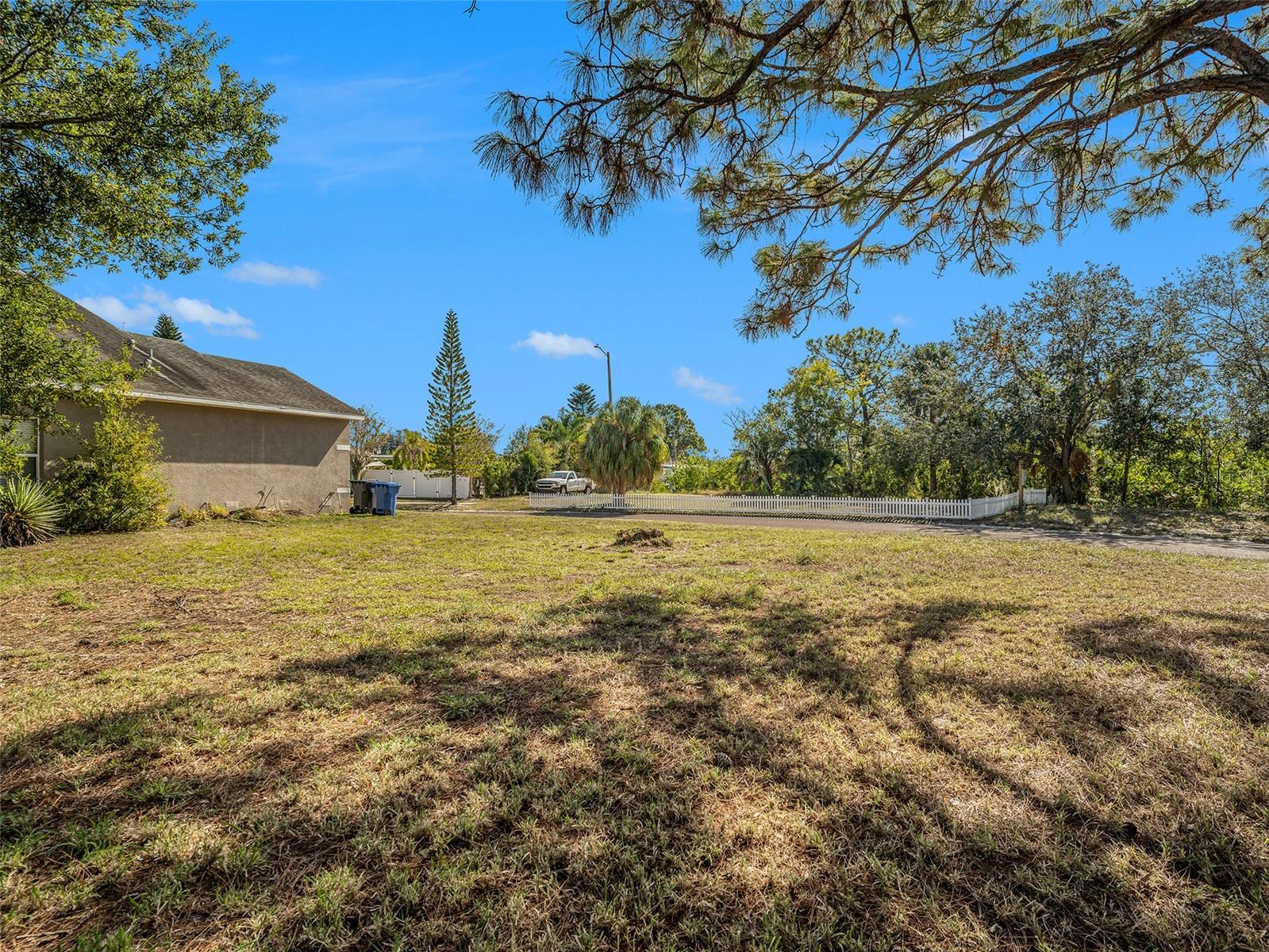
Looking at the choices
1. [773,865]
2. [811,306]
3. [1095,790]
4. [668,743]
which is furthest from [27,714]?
[811,306]

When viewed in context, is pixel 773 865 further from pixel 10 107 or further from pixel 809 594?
pixel 10 107

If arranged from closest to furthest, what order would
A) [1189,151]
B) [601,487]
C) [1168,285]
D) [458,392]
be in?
[1189,151] → [1168,285] → [601,487] → [458,392]

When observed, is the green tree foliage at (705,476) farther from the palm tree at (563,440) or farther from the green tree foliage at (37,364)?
the green tree foliage at (37,364)

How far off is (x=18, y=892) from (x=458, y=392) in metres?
22.5

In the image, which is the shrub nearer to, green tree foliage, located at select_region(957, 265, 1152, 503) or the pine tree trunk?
green tree foliage, located at select_region(957, 265, 1152, 503)

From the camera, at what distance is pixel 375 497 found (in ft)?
53.6

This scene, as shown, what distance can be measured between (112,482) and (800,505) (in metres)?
16.7

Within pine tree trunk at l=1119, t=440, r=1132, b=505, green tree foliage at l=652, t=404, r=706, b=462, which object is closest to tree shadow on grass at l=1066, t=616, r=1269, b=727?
pine tree trunk at l=1119, t=440, r=1132, b=505

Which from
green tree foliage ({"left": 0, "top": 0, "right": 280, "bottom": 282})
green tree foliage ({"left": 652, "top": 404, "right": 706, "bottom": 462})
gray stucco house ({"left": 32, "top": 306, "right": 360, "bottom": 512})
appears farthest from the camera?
green tree foliage ({"left": 652, "top": 404, "right": 706, "bottom": 462})

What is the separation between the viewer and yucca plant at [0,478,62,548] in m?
8.58

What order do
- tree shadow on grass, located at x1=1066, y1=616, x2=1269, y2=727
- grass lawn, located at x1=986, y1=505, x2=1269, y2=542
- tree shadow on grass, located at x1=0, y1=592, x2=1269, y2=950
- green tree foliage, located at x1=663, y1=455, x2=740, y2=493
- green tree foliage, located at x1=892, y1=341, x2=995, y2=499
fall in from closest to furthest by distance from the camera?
tree shadow on grass, located at x1=0, y1=592, x2=1269, y2=950
tree shadow on grass, located at x1=1066, y1=616, x2=1269, y2=727
grass lawn, located at x1=986, y1=505, x2=1269, y2=542
green tree foliage, located at x1=892, y1=341, x2=995, y2=499
green tree foliage, located at x1=663, y1=455, x2=740, y2=493

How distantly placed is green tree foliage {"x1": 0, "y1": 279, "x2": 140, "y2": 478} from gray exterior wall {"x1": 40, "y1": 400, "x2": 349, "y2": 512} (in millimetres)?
1341

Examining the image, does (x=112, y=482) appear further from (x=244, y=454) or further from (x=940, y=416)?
(x=940, y=416)

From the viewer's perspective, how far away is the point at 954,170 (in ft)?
19.2
